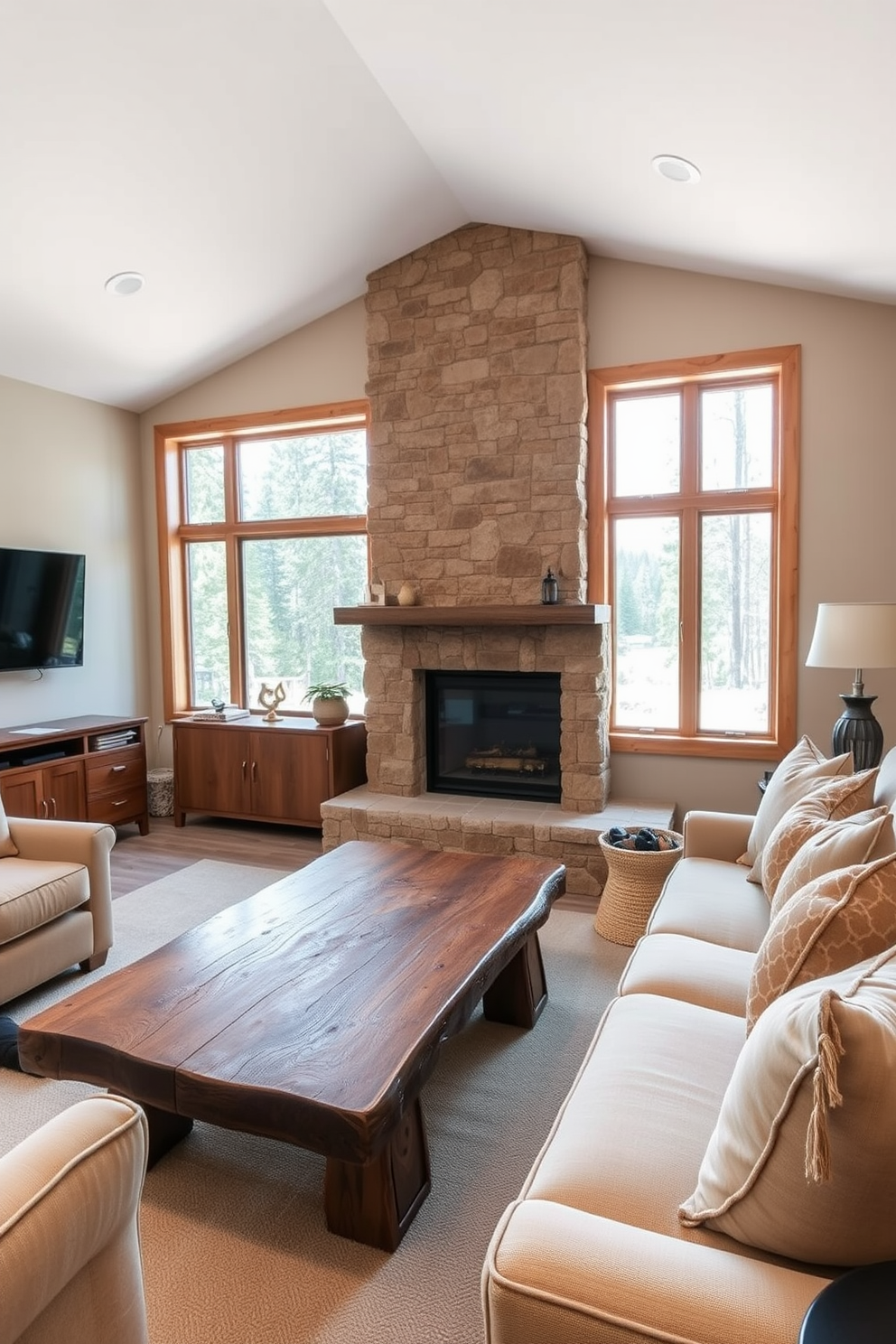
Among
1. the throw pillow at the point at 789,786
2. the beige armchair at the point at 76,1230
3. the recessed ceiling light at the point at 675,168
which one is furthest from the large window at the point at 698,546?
the beige armchair at the point at 76,1230

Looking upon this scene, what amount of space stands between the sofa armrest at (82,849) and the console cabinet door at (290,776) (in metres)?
1.83

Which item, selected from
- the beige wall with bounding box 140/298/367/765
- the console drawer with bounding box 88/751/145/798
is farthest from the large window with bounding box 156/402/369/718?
the console drawer with bounding box 88/751/145/798

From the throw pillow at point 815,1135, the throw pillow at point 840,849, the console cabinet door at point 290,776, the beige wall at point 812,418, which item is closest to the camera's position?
the throw pillow at point 815,1135

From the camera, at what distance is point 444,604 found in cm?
481

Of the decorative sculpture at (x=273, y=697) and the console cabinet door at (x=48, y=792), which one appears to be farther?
the decorative sculpture at (x=273, y=697)

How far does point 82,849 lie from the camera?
3.18 metres

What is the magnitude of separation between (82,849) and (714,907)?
2.35 metres

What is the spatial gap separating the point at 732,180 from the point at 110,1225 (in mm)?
3776

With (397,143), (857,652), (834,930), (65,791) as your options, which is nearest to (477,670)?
(857,652)

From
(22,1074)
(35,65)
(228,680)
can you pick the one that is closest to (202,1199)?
(22,1074)

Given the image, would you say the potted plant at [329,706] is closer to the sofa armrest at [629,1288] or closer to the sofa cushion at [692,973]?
the sofa cushion at [692,973]

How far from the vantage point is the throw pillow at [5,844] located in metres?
3.17

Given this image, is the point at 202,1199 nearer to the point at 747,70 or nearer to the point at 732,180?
the point at 747,70

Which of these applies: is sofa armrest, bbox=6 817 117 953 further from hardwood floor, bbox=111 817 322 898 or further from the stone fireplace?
the stone fireplace
